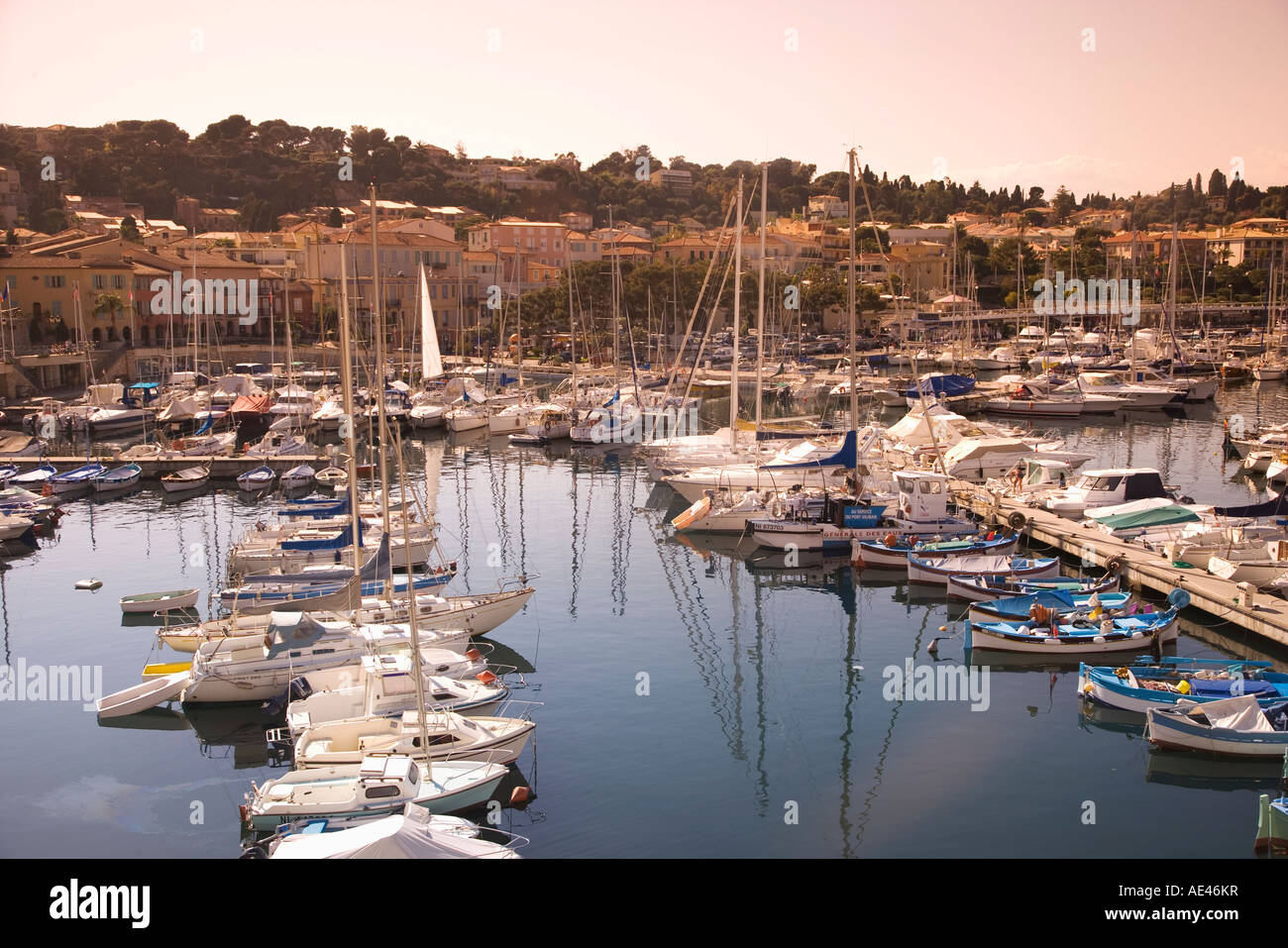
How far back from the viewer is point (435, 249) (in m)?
89.6

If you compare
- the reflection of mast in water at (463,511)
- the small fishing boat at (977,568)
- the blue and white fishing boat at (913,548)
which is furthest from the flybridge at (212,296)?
the small fishing boat at (977,568)

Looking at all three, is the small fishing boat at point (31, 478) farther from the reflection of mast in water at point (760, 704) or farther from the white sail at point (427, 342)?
the reflection of mast in water at point (760, 704)

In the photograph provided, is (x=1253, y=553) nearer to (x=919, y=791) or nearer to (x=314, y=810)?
(x=919, y=791)

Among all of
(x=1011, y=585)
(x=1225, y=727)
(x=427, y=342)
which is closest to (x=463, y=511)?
(x=1011, y=585)

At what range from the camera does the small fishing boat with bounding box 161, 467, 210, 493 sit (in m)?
41.0

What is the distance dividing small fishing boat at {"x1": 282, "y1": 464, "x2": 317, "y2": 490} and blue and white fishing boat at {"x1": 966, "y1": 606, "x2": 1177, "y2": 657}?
27.0 meters

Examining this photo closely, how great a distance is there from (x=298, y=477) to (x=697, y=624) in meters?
21.6

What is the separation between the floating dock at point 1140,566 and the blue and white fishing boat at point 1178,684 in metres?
2.68

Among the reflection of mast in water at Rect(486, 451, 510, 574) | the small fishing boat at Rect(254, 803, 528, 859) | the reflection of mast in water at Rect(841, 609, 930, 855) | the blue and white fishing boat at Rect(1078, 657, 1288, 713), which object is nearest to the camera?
the small fishing boat at Rect(254, 803, 528, 859)

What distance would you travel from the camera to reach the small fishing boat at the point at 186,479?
41.0 metres

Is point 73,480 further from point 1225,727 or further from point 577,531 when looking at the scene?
point 1225,727

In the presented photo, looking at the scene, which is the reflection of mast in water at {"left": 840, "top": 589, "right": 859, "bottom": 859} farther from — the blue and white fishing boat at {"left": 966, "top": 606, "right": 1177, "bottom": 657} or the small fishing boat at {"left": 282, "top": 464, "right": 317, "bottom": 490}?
the small fishing boat at {"left": 282, "top": 464, "right": 317, "bottom": 490}

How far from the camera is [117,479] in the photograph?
1624 inches

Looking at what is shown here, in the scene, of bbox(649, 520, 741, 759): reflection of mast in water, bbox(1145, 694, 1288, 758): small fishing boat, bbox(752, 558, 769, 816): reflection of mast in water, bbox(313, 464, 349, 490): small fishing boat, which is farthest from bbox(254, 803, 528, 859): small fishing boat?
bbox(313, 464, 349, 490): small fishing boat
